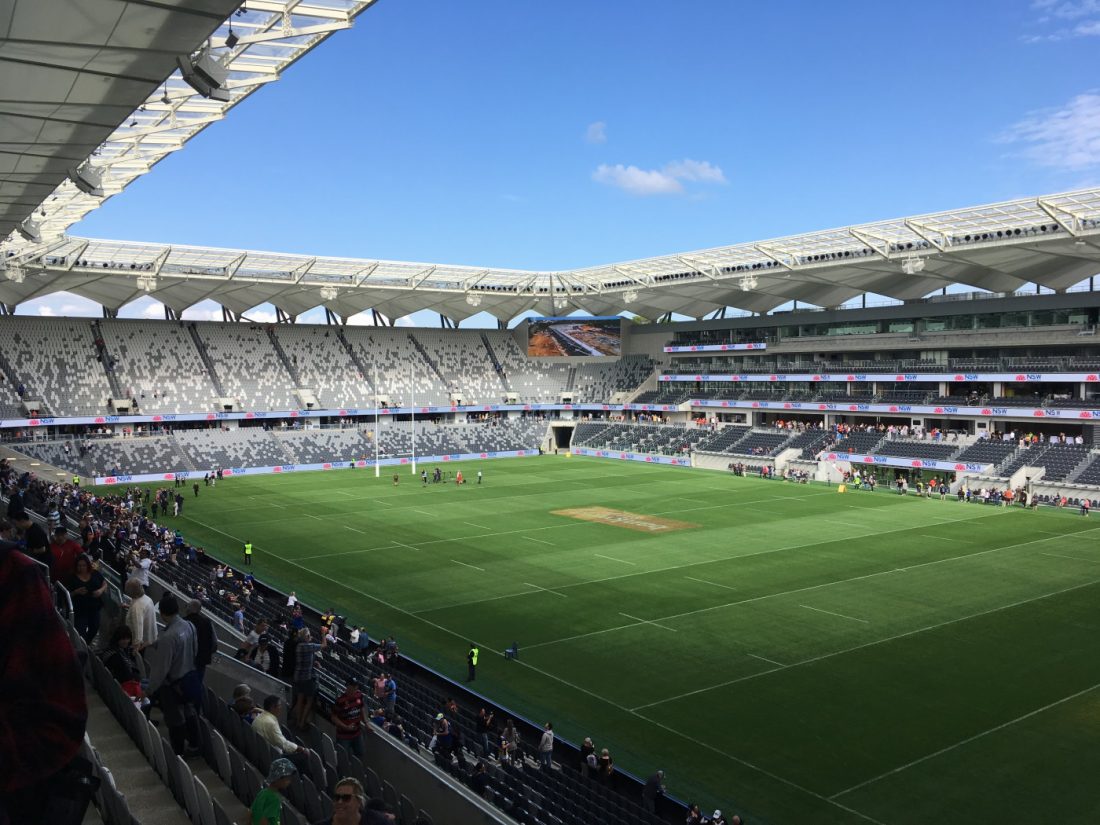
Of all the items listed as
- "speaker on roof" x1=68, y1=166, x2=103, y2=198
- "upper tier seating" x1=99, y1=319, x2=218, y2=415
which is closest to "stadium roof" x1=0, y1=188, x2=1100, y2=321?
"upper tier seating" x1=99, y1=319, x2=218, y2=415

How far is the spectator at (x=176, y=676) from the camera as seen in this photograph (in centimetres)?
847

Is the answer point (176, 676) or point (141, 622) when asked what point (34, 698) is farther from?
point (141, 622)

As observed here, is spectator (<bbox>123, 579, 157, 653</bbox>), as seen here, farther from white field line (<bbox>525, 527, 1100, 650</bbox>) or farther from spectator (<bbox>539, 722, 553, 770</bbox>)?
white field line (<bbox>525, 527, 1100, 650</bbox>)

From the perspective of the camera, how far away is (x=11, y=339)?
6009cm

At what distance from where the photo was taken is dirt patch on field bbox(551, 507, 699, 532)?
39.8 metres

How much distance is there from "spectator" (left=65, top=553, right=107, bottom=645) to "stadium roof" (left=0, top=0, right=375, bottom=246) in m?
4.58

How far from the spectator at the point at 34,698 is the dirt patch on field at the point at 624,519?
1462 inches

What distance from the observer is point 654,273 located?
213 ft

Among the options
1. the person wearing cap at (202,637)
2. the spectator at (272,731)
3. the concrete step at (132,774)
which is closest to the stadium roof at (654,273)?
the person wearing cap at (202,637)

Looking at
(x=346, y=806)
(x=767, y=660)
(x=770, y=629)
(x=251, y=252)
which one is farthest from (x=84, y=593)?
(x=251, y=252)

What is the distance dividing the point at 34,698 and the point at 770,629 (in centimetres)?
2354

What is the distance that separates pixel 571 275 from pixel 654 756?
186ft

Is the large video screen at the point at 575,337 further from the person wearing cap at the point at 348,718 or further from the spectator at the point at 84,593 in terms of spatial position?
the spectator at the point at 84,593

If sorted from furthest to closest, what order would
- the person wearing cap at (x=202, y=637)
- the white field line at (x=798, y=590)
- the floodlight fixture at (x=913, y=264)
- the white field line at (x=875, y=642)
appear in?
the floodlight fixture at (x=913, y=264) < the white field line at (x=798, y=590) < the white field line at (x=875, y=642) < the person wearing cap at (x=202, y=637)
